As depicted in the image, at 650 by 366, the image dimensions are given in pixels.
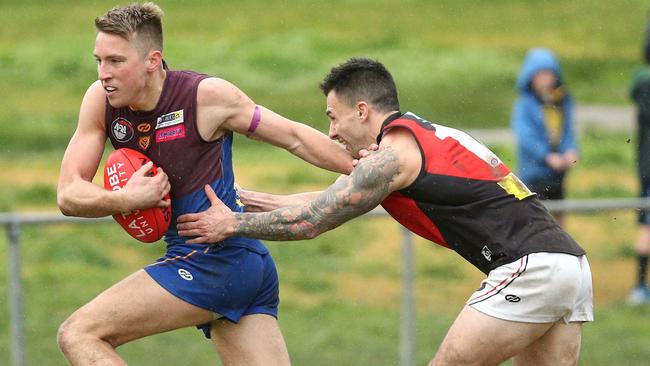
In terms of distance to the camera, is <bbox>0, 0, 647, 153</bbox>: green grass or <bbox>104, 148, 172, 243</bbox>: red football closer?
<bbox>104, 148, 172, 243</bbox>: red football

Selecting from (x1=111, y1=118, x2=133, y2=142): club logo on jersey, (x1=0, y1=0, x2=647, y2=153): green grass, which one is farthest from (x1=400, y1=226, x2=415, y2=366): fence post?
(x1=0, y1=0, x2=647, y2=153): green grass

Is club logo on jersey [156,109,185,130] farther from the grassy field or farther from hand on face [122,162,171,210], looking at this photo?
the grassy field

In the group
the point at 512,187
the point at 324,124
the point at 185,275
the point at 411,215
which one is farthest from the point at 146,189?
the point at 324,124

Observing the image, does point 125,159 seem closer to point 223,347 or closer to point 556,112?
point 223,347

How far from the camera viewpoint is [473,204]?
6.83 m

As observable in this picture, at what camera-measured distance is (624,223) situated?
1344 cm

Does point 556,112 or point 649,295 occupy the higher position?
point 556,112

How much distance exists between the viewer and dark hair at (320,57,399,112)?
716 centimetres

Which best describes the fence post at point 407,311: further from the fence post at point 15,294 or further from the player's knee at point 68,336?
the player's knee at point 68,336

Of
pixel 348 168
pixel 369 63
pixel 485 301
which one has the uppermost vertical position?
pixel 369 63

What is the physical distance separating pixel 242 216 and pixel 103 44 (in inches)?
45.6

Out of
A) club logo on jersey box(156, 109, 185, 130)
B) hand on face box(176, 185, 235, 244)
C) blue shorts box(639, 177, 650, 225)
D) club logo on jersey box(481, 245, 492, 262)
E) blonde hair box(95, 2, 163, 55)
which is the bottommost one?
blue shorts box(639, 177, 650, 225)

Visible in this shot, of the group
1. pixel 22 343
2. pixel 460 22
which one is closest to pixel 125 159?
pixel 22 343

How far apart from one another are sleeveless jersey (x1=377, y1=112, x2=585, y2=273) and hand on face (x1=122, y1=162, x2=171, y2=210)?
1.21 m
